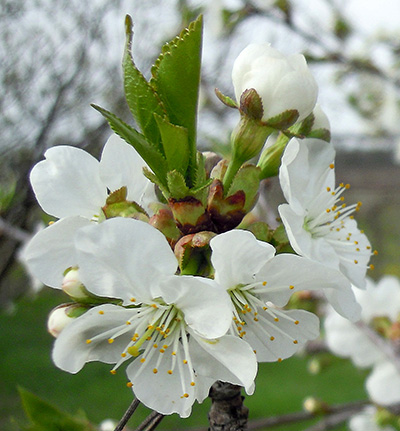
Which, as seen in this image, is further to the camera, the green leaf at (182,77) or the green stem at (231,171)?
the green stem at (231,171)

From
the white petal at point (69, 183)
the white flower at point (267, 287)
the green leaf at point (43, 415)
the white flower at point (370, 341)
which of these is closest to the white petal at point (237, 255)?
the white flower at point (267, 287)

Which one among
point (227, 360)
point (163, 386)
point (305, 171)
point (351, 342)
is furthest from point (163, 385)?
point (351, 342)

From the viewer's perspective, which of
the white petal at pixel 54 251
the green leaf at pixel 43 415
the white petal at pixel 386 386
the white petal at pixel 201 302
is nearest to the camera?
the white petal at pixel 201 302

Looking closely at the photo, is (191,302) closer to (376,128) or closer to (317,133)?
(317,133)

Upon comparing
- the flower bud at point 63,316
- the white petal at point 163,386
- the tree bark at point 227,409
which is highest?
the flower bud at point 63,316

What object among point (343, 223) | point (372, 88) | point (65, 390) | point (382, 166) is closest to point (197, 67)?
point (343, 223)

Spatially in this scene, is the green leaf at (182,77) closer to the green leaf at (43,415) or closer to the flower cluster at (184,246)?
the flower cluster at (184,246)
